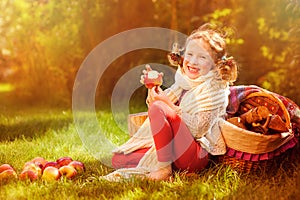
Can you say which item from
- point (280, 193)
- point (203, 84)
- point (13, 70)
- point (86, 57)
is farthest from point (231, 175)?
point (13, 70)

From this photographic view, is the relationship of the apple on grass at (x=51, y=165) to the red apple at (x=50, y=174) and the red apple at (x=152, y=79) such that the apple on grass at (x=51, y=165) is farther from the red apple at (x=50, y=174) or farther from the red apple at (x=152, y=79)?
the red apple at (x=152, y=79)

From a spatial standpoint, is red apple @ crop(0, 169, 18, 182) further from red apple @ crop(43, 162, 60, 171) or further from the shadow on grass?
the shadow on grass

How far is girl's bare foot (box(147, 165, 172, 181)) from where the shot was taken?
2896 mm

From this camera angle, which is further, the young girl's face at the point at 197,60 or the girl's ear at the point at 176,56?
the girl's ear at the point at 176,56

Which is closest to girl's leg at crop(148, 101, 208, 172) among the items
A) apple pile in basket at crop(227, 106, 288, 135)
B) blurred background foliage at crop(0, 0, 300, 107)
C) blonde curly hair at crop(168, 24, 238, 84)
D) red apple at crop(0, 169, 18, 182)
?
apple pile in basket at crop(227, 106, 288, 135)

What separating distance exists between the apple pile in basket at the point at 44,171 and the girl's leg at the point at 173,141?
→ 0.49 m

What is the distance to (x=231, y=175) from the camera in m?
2.88

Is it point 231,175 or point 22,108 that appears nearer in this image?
point 231,175

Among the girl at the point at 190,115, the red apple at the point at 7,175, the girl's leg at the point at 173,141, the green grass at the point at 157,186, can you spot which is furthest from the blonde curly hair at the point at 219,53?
the red apple at the point at 7,175

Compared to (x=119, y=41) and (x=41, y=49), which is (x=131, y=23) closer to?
(x=119, y=41)

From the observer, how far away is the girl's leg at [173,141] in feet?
9.37

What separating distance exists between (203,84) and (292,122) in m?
0.55

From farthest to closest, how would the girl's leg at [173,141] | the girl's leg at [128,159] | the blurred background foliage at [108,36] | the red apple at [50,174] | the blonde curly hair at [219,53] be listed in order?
the blurred background foliage at [108,36]
the girl's leg at [128,159]
the blonde curly hair at [219,53]
the red apple at [50,174]
the girl's leg at [173,141]

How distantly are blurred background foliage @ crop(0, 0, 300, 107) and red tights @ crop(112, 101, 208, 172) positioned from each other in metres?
1.96
